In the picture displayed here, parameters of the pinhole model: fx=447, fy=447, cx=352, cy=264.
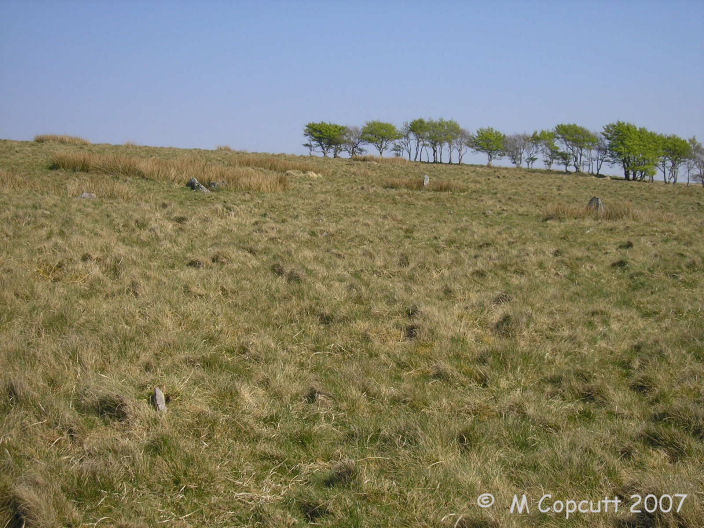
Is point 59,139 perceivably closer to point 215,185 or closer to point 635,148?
point 215,185

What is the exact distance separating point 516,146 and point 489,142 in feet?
19.4

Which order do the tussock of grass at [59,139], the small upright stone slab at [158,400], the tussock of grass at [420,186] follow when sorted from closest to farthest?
the small upright stone slab at [158,400], the tussock of grass at [420,186], the tussock of grass at [59,139]

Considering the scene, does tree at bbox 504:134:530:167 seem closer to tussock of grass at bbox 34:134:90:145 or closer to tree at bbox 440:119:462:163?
tree at bbox 440:119:462:163

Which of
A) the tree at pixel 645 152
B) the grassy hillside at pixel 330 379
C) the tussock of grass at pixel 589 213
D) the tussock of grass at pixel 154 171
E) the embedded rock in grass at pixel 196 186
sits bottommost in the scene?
the grassy hillside at pixel 330 379

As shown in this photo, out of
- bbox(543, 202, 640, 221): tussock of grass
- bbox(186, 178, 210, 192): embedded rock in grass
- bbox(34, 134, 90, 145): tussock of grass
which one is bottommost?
bbox(543, 202, 640, 221): tussock of grass

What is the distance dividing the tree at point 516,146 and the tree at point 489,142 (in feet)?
5.34

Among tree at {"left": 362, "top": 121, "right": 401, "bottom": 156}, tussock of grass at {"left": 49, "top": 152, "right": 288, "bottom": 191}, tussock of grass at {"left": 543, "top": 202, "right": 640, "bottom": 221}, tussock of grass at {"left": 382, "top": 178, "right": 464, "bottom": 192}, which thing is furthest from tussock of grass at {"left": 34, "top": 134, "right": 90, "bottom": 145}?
tree at {"left": 362, "top": 121, "right": 401, "bottom": 156}

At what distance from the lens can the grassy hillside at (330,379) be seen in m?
2.91

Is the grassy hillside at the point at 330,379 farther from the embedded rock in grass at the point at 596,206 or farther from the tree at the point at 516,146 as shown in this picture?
the tree at the point at 516,146

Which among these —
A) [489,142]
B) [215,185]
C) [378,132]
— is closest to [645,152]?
[489,142]

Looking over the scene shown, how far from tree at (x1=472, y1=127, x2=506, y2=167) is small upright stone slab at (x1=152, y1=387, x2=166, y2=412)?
81245mm

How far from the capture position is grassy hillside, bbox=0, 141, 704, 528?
2.91 meters

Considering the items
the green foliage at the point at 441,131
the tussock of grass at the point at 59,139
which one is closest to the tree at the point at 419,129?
the green foliage at the point at 441,131

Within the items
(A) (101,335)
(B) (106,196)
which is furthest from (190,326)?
(B) (106,196)
